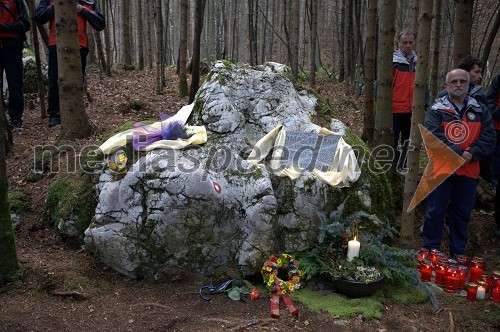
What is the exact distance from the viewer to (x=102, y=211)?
4.16m

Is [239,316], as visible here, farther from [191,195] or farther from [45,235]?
[45,235]

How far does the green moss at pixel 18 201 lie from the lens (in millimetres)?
4812

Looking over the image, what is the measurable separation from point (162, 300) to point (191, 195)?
1022 millimetres

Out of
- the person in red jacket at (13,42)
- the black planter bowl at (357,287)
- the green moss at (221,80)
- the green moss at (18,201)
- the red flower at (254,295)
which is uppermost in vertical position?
the person in red jacket at (13,42)

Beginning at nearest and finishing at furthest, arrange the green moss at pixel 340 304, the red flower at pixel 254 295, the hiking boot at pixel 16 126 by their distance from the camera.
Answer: the green moss at pixel 340 304
the red flower at pixel 254 295
the hiking boot at pixel 16 126

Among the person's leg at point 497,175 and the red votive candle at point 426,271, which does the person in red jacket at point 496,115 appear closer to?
the person's leg at point 497,175

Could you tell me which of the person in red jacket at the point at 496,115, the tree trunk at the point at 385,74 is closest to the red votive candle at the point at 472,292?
the person in red jacket at the point at 496,115

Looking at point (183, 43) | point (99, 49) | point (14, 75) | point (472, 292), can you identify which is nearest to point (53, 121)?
point (14, 75)

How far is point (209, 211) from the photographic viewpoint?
13.5ft

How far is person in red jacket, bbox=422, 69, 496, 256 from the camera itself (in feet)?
14.2

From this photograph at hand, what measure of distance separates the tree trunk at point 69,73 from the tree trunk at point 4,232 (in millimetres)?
2333

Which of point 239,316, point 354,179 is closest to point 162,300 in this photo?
point 239,316

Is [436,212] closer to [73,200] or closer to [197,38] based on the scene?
[73,200]

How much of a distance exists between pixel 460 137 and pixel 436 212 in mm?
863
